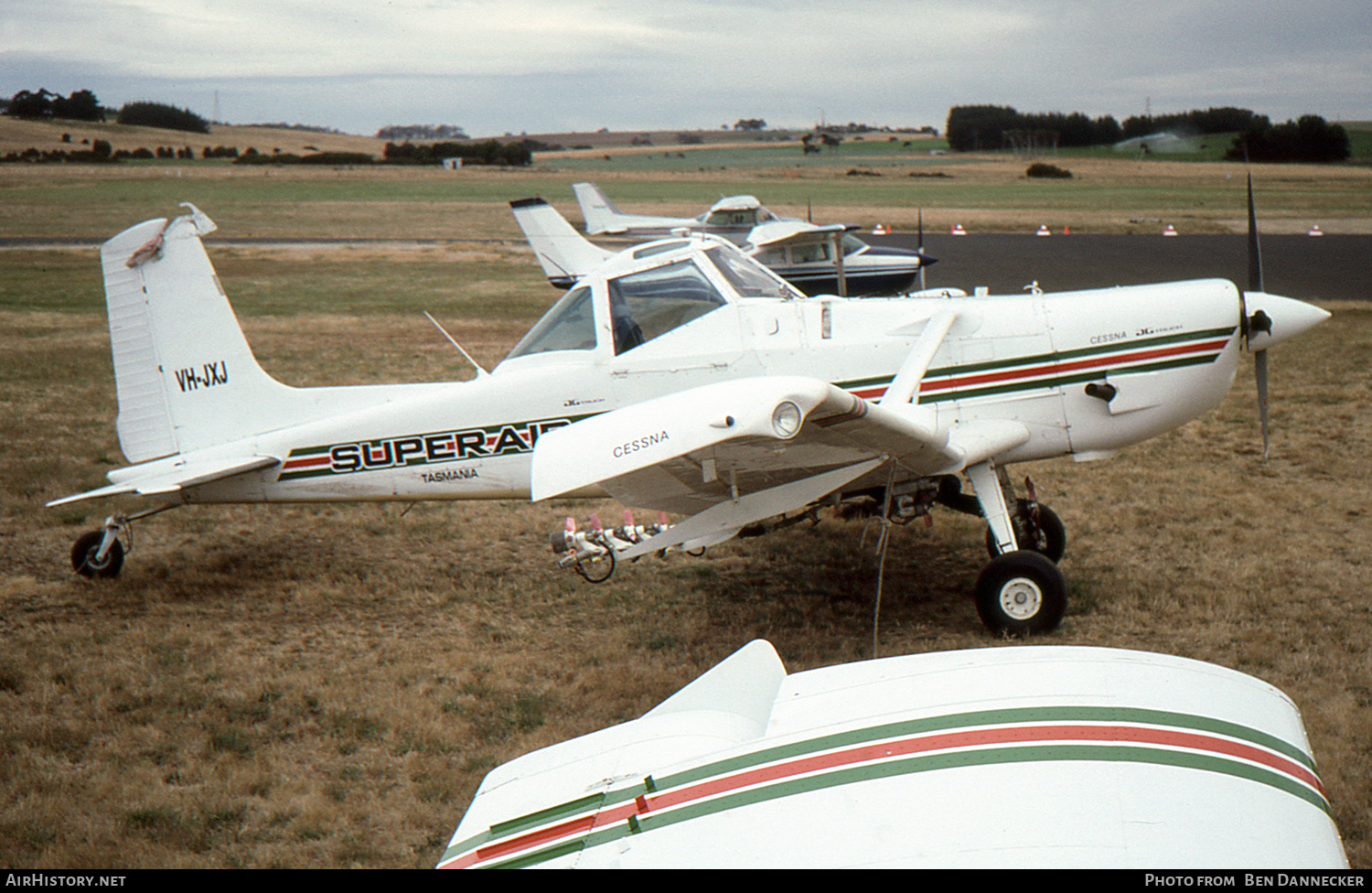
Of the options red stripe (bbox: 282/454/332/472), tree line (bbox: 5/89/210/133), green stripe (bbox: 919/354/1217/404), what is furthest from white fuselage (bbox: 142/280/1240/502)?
tree line (bbox: 5/89/210/133)

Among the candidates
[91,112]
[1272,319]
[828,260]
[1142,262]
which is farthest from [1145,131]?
[91,112]

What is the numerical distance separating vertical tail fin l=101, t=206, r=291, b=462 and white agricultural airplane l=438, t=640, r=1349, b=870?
4908mm

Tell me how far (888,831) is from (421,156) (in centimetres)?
11835

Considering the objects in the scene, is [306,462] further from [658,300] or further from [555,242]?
[555,242]

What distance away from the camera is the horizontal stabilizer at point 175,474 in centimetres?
633

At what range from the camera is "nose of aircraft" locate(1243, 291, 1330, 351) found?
6000 mm

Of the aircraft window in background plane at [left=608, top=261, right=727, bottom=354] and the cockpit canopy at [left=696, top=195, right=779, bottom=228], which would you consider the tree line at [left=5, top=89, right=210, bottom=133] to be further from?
the aircraft window in background plane at [left=608, top=261, right=727, bottom=354]

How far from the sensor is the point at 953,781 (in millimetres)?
2182

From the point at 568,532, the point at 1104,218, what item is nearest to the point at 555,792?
the point at 568,532

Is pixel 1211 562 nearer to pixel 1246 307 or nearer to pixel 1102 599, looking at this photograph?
pixel 1102 599

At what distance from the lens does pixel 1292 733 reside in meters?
2.44

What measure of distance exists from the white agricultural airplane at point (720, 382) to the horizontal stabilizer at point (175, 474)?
0.06 ft

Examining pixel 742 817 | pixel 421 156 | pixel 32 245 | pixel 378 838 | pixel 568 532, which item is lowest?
pixel 378 838

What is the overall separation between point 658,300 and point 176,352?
139 inches
